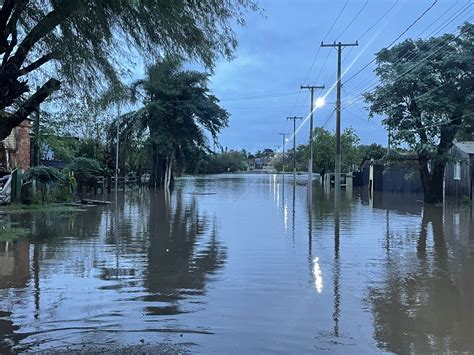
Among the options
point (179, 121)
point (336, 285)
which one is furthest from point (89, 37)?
point (179, 121)

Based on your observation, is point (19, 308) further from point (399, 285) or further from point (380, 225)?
point (380, 225)

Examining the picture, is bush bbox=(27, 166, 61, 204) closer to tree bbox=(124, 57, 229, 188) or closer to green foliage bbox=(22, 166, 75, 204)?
green foliage bbox=(22, 166, 75, 204)

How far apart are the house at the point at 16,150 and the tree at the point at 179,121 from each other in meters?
20.7

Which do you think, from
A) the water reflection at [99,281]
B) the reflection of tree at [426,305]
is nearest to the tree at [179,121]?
the water reflection at [99,281]

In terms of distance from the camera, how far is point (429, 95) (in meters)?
29.1

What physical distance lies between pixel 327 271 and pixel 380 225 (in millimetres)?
9399

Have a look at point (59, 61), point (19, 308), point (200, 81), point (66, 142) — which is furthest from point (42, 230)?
point (200, 81)

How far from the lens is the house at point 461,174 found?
33906mm

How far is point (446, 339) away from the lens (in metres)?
6.59

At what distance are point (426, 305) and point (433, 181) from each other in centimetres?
2521

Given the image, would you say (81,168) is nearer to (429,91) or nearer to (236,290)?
(429,91)

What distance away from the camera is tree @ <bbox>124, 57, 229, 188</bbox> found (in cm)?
5112

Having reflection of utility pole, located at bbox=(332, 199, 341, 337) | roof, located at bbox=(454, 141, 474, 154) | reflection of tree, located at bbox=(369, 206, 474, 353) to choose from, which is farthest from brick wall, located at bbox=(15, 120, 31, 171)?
roof, located at bbox=(454, 141, 474, 154)

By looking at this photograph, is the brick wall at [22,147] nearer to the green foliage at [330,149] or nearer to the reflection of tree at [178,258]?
the reflection of tree at [178,258]
